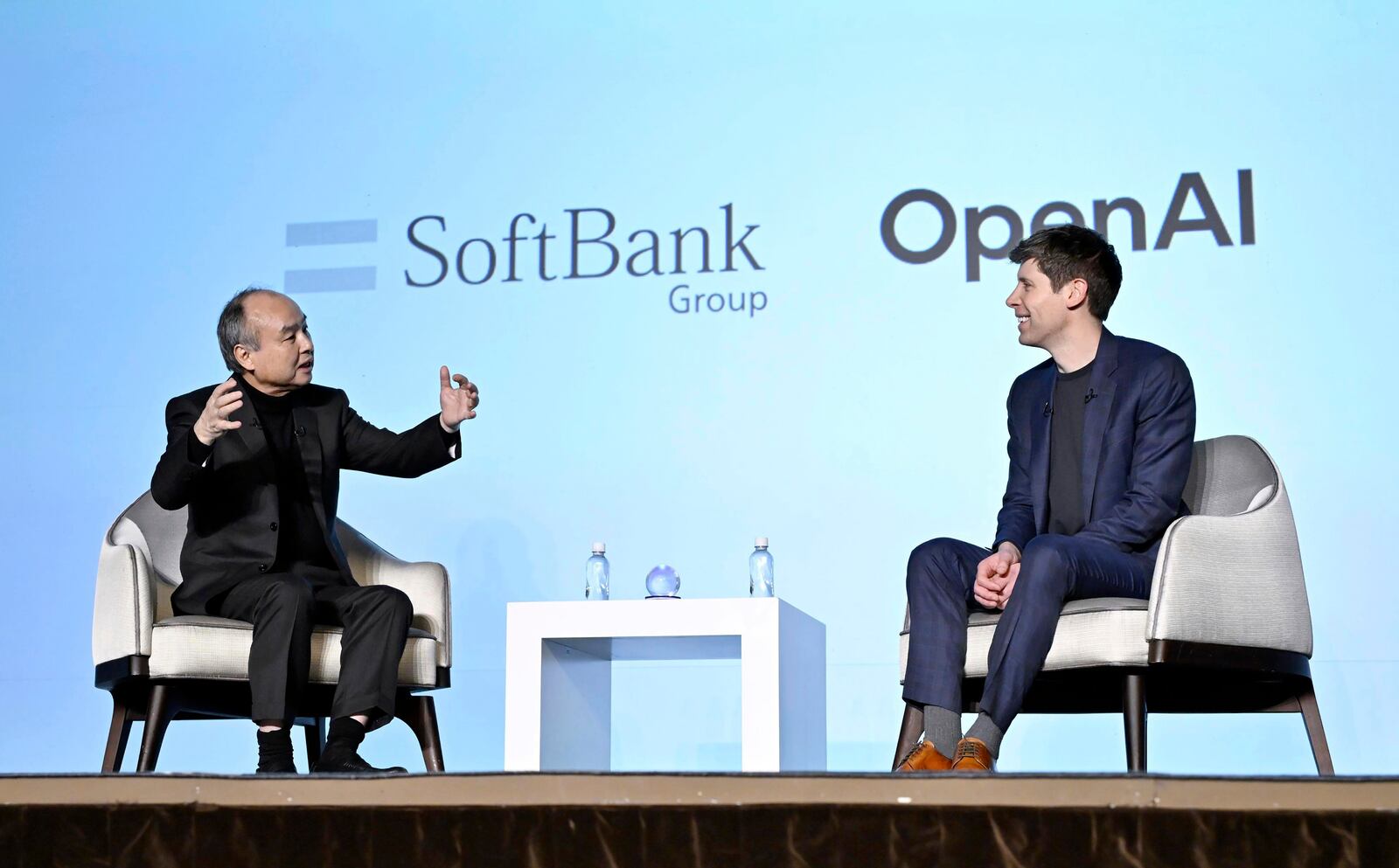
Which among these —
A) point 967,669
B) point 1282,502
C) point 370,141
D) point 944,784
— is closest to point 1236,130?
point 1282,502

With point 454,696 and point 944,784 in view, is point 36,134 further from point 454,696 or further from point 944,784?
point 944,784

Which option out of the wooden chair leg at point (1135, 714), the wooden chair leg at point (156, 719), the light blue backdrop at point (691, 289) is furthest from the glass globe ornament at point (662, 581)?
the wooden chair leg at point (1135, 714)

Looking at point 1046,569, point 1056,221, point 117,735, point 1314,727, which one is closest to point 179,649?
point 117,735

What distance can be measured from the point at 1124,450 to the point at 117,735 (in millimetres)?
1903

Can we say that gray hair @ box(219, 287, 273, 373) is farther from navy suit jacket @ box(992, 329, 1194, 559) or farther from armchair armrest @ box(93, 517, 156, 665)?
navy suit jacket @ box(992, 329, 1194, 559)

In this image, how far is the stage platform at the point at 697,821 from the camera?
1.04 m

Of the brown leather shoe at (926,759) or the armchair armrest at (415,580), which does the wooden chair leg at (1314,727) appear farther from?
the armchair armrest at (415,580)

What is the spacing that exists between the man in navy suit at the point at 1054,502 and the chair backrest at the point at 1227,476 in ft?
0.50

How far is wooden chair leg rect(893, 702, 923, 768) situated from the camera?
256 cm

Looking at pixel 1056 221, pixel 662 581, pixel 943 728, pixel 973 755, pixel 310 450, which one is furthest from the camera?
pixel 1056 221

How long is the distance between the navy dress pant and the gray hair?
4.32 ft

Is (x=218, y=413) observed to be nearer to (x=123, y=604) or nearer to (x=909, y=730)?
(x=123, y=604)

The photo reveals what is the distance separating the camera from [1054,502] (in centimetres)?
280

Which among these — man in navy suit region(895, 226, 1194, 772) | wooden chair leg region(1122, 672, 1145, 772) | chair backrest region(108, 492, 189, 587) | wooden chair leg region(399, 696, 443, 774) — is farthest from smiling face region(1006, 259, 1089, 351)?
chair backrest region(108, 492, 189, 587)
